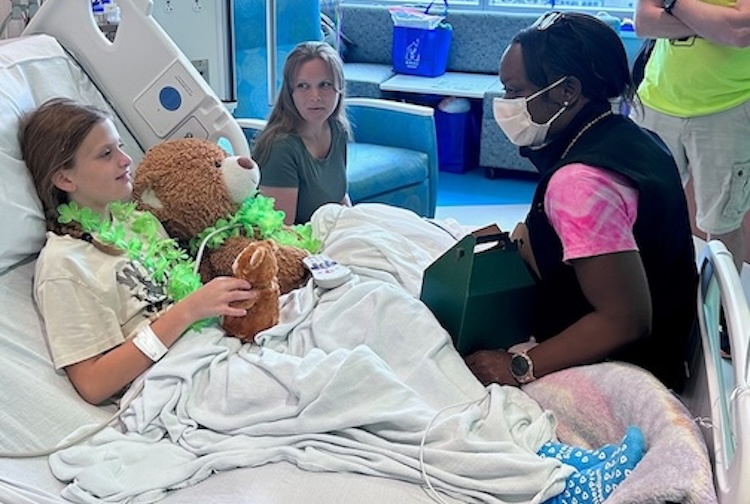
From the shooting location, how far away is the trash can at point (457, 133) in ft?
15.3

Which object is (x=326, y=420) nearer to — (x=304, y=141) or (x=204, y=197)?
(x=204, y=197)

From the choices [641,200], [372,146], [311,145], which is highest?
[641,200]

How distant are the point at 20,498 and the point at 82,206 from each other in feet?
2.01

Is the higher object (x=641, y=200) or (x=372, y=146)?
(x=641, y=200)

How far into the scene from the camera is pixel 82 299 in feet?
4.82

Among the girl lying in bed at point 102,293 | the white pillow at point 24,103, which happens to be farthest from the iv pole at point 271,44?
the girl lying in bed at point 102,293

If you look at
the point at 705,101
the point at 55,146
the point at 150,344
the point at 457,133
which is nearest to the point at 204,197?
the point at 55,146

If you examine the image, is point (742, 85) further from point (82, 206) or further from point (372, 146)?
point (82, 206)

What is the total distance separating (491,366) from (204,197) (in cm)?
76

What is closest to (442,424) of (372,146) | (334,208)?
(334,208)

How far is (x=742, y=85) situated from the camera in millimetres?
2363

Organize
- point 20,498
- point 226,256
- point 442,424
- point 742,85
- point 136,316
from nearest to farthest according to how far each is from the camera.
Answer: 1. point 20,498
2. point 442,424
3. point 136,316
4. point 226,256
5. point 742,85

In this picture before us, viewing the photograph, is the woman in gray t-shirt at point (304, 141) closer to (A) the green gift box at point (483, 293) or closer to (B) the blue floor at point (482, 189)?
(A) the green gift box at point (483, 293)

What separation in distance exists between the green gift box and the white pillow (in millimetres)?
808
